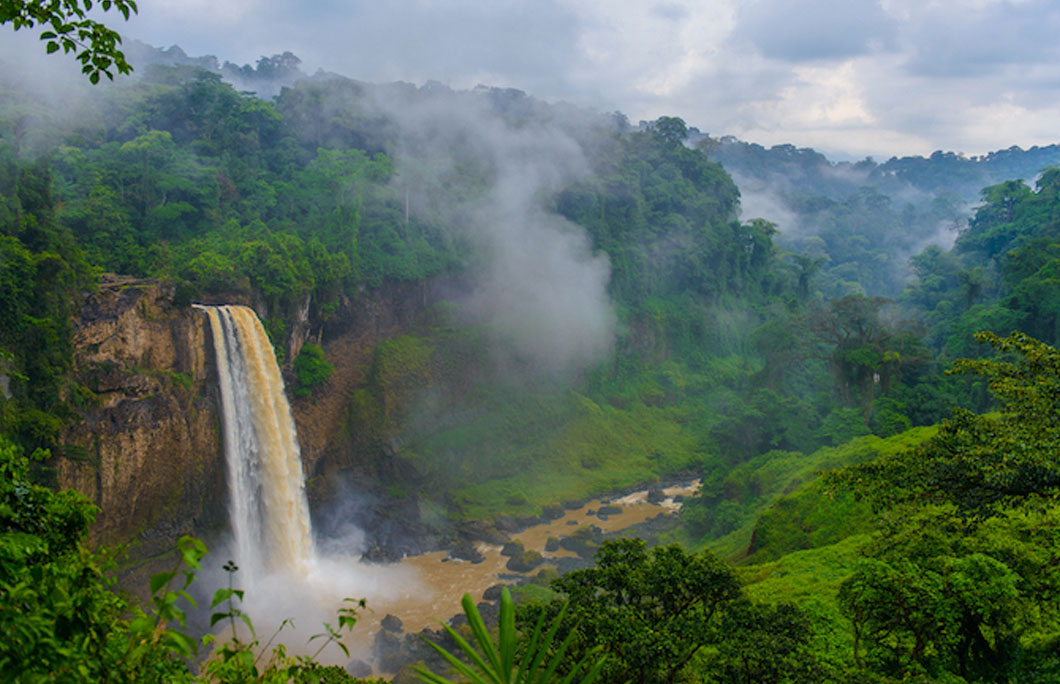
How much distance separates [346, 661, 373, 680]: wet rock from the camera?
18.0m

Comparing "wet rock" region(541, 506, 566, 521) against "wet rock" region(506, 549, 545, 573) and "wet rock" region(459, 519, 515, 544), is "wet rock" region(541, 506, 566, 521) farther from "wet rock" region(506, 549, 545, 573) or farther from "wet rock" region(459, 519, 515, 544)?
"wet rock" region(506, 549, 545, 573)

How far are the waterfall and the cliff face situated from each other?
18.7 inches

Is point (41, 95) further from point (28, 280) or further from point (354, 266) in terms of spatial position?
point (28, 280)

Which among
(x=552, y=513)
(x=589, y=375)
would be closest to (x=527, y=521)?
(x=552, y=513)

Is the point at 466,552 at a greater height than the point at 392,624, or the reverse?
the point at 466,552

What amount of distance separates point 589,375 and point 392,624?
23.3m

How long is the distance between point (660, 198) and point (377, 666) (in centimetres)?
4102

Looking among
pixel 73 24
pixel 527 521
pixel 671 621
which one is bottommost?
pixel 527 521

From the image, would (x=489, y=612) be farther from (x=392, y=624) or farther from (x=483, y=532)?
(x=483, y=532)

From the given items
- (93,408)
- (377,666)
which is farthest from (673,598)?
(93,408)

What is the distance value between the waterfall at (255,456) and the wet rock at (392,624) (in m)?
3.73

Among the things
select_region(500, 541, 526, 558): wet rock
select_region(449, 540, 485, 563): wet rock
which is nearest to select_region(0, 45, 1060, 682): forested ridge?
select_region(449, 540, 485, 563): wet rock

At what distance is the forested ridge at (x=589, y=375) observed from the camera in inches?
276

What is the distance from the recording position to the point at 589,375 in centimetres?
4131
